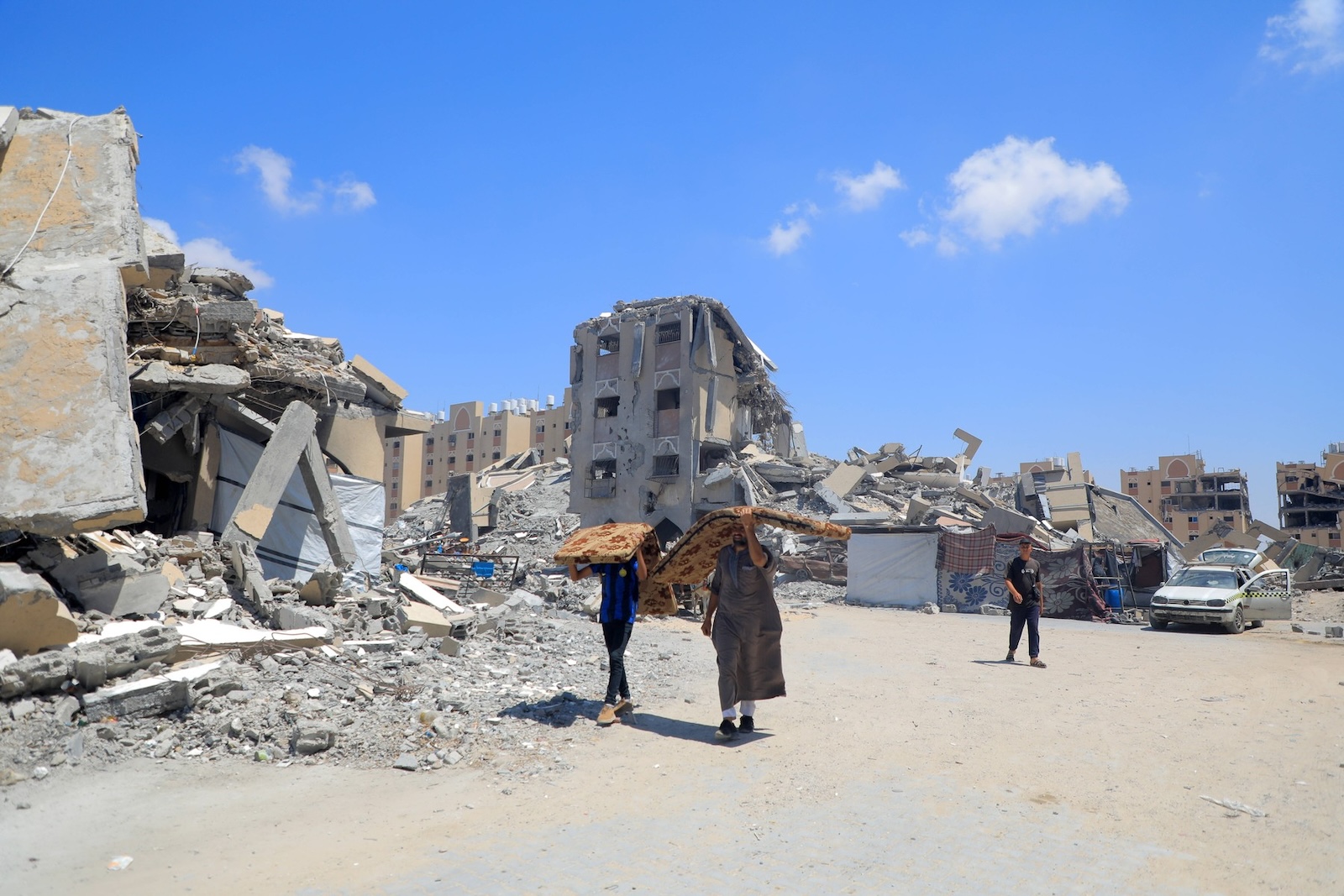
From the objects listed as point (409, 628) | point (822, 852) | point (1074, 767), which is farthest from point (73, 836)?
point (1074, 767)

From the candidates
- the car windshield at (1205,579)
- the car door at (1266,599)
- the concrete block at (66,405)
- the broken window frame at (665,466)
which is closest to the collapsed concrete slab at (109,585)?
the concrete block at (66,405)

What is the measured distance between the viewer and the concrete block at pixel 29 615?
5871 millimetres

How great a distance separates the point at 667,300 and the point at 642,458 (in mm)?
6948

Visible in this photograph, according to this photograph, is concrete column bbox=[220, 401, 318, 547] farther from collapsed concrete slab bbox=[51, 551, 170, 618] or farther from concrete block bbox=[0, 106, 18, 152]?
concrete block bbox=[0, 106, 18, 152]

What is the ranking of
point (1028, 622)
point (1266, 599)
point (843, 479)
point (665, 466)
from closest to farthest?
1. point (1028, 622)
2. point (1266, 599)
3. point (843, 479)
4. point (665, 466)

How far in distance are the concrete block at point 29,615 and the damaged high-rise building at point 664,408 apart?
26918mm

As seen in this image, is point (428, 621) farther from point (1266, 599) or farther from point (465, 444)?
point (465, 444)

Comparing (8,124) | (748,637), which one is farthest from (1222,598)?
(8,124)

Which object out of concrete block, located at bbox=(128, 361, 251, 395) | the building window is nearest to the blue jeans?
concrete block, located at bbox=(128, 361, 251, 395)

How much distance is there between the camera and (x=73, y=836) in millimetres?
4379

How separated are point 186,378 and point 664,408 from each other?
26.6 metres

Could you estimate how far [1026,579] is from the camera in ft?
36.5

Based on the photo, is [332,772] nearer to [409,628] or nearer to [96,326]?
[409,628]

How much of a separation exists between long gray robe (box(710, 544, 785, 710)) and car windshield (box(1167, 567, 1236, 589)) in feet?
49.1
